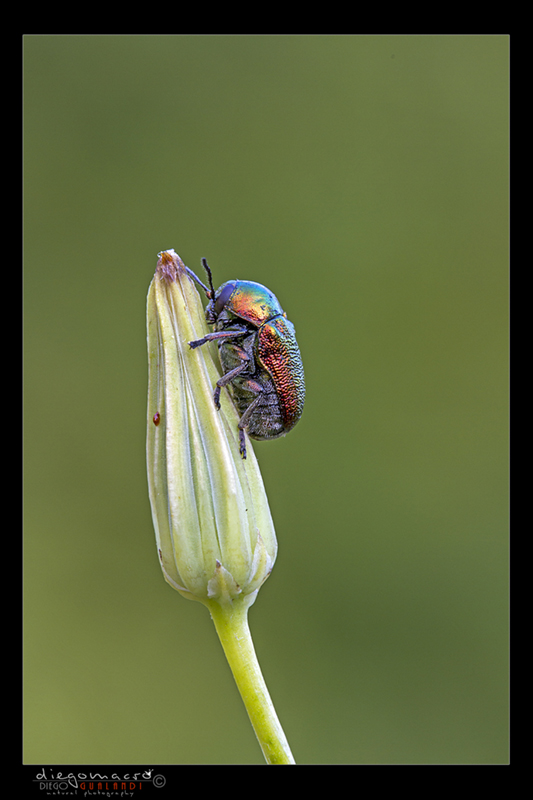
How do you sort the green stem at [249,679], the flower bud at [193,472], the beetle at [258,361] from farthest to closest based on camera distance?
the beetle at [258,361], the flower bud at [193,472], the green stem at [249,679]

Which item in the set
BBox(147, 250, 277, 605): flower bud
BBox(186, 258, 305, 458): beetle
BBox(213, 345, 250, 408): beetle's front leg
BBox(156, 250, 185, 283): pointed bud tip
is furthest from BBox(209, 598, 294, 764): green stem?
BBox(156, 250, 185, 283): pointed bud tip

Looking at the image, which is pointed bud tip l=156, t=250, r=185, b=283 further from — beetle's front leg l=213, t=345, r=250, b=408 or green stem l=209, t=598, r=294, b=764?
green stem l=209, t=598, r=294, b=764

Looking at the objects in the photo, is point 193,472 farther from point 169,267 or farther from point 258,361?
point 169,267

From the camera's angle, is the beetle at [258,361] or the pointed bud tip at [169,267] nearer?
the pointed bud tip at [169,267]

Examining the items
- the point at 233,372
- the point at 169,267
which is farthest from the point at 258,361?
the point at 169,267

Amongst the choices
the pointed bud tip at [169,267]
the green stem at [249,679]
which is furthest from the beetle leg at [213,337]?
the green stem at [249,679]

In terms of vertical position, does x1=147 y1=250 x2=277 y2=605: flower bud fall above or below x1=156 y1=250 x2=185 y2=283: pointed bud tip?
below

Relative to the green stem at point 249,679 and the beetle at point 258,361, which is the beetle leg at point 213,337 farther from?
the green stem at point 249,679
